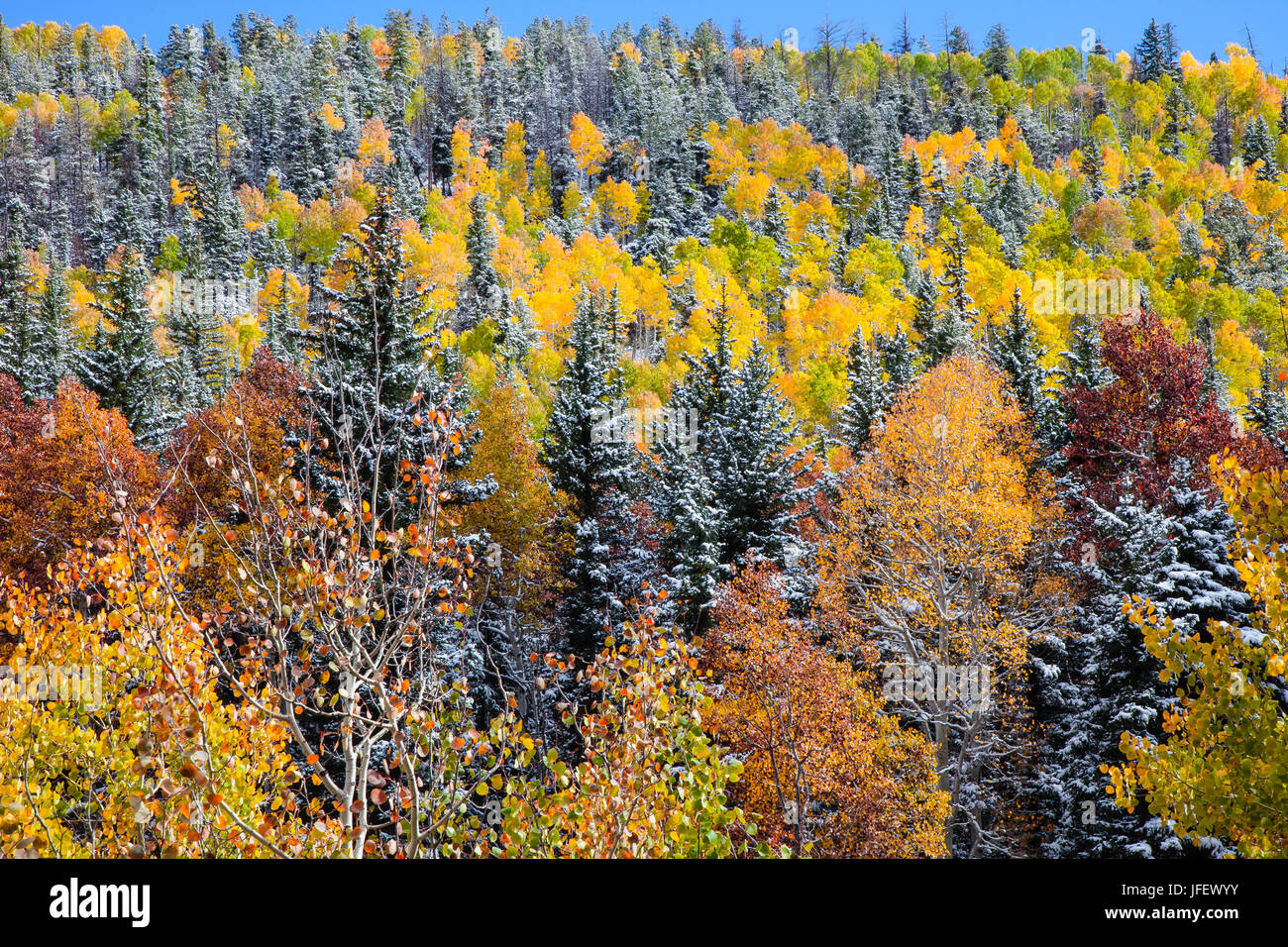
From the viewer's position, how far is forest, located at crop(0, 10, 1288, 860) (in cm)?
750

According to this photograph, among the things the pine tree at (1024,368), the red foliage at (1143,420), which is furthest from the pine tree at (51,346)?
the red foliage at (1143,420)

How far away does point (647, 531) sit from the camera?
27047 millimetres

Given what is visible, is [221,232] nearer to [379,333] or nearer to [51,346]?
[51,346]

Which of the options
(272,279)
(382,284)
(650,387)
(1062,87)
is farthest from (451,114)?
(382,284)

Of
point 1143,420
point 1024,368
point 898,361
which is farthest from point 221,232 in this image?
point 1143,420

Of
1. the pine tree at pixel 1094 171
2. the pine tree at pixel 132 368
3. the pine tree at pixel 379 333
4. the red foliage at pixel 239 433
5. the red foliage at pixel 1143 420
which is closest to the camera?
the pine tree at pixel 379 333

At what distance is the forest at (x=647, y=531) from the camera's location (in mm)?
7496

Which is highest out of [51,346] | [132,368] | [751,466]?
[51,346]

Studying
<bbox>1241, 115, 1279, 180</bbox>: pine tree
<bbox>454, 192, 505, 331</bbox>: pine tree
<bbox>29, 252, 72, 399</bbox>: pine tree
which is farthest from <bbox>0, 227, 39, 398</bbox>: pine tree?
<bbox>1241, 115, 1279, 180</bbox>: pine tree

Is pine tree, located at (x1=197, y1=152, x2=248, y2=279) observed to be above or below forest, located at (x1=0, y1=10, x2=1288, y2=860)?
above

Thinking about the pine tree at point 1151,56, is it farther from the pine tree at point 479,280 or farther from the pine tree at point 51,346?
the pine tree at point 51,346

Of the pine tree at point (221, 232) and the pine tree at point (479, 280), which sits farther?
the pine tree at point (221, 232)

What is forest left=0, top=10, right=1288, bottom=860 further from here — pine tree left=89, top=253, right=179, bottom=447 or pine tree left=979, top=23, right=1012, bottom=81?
pine tree left=979, top=23, right=1012, bottom=81
